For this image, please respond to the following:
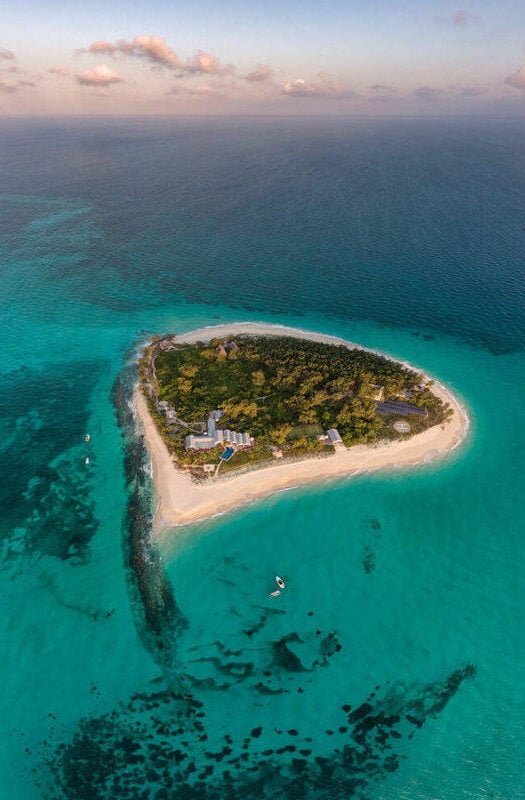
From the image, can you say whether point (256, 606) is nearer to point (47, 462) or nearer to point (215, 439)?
point (215, 439)

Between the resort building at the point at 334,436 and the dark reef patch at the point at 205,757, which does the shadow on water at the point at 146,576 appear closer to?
the dark reef patch at the point at 205,757

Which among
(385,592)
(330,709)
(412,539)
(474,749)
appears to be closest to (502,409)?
(412,539)

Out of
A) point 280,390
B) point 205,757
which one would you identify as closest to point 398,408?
point 280,390

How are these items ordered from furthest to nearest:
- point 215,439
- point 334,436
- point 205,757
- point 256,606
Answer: point 334,436 → point 215,439 → point 256,606 → point 205,757

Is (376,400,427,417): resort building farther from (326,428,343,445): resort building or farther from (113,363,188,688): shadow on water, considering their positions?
(113,363,188,688): shadow on water

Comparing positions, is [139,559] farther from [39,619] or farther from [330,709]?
[330,709]

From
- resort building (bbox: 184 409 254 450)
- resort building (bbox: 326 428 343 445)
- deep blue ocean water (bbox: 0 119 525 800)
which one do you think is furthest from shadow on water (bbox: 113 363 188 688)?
resort building (bbox: 326 428 343 445)
